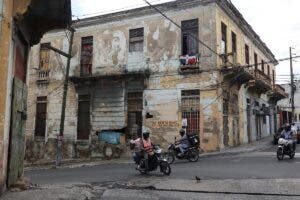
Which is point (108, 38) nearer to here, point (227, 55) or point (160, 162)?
point (227, 55)

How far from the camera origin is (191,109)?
82.4ft

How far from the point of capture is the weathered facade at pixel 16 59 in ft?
28.6

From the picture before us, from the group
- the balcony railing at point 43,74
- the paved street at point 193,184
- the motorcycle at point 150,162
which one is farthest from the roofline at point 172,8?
the motorcycle at point 150,162

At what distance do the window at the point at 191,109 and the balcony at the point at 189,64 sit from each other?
1.18m

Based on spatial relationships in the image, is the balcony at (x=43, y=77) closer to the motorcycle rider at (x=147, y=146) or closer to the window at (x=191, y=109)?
the window at (x=191, y=109)

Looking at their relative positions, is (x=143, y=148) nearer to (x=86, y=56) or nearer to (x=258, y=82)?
(x=86, y=56)

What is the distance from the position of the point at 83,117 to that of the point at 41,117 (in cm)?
358

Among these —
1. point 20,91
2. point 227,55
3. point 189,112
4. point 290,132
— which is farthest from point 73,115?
point 20,91

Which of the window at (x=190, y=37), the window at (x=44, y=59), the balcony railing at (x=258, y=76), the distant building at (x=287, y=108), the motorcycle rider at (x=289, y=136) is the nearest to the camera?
the motorcycle rider at (x=289, y=136)

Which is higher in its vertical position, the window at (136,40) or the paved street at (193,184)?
the window at (136,40)

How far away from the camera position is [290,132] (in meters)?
17.9

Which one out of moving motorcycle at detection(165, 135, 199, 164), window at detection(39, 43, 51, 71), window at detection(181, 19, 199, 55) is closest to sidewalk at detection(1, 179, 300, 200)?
moving motorcycle at detection(165, 135, 199, 164)

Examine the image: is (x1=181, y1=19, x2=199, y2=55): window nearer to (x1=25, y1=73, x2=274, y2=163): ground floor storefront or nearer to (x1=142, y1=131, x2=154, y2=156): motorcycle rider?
(x1=25, y1=73, x2=274, y2=163): ground floor storefront

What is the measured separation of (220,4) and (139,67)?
593cm
